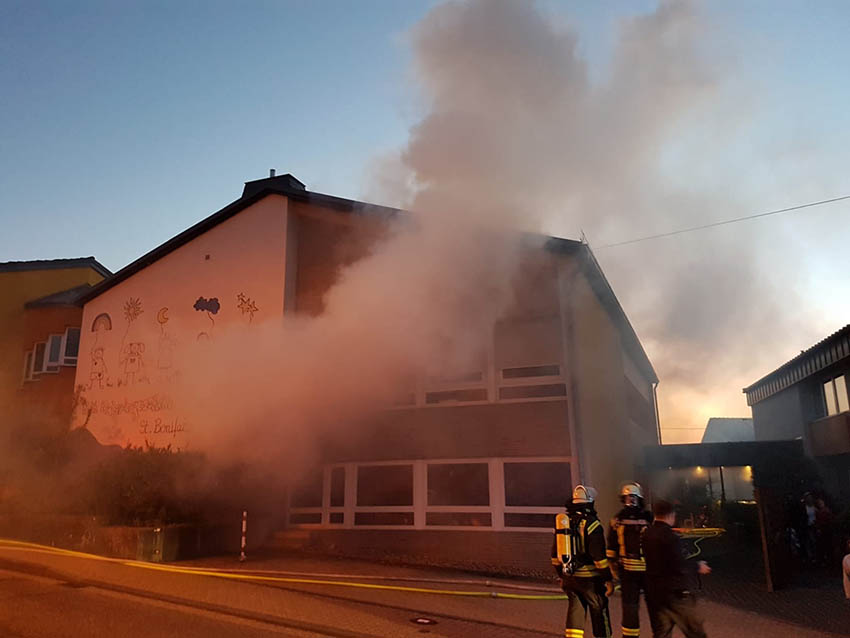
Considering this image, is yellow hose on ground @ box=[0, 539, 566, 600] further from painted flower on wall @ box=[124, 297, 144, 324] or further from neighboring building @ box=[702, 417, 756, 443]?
neighboring building @ box=[702, 417, 756, 443]

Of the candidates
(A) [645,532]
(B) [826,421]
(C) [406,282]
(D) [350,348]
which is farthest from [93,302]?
(B) [826,421]

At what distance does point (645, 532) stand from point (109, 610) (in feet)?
18.8

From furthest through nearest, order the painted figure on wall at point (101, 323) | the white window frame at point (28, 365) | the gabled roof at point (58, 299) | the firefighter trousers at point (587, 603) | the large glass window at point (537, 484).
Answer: the gabled roof at point (58, 299) → the white window frame at point (28, 365) → the painted figure on wall at point (101, 323) → the large glass window at point (537, 484) → the firefighter trousers at point (587, 603)

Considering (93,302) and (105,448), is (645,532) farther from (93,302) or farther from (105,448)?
(93,302)

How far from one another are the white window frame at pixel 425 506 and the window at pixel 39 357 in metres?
12.1

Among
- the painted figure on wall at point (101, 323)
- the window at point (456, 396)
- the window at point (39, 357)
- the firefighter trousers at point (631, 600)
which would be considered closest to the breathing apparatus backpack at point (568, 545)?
the firefighter trousers at point (631, 600)

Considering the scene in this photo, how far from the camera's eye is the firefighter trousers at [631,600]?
5730 millimetres

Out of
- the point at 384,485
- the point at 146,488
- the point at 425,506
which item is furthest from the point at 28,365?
the point at 425,506

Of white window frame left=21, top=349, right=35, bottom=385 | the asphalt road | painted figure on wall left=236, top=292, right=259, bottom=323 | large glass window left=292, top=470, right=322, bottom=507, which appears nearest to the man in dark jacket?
the asphalt road

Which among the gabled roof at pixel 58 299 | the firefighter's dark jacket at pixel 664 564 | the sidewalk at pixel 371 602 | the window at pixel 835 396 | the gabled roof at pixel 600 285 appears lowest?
the sidewalk at pixel 371 602

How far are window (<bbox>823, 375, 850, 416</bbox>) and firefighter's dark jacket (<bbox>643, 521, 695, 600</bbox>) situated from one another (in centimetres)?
1539

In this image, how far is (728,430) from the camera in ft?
180

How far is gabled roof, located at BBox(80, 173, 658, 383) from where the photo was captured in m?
11.8

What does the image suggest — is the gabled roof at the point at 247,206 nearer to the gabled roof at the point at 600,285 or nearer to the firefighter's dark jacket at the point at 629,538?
the gabled roof at the point at 600,285
